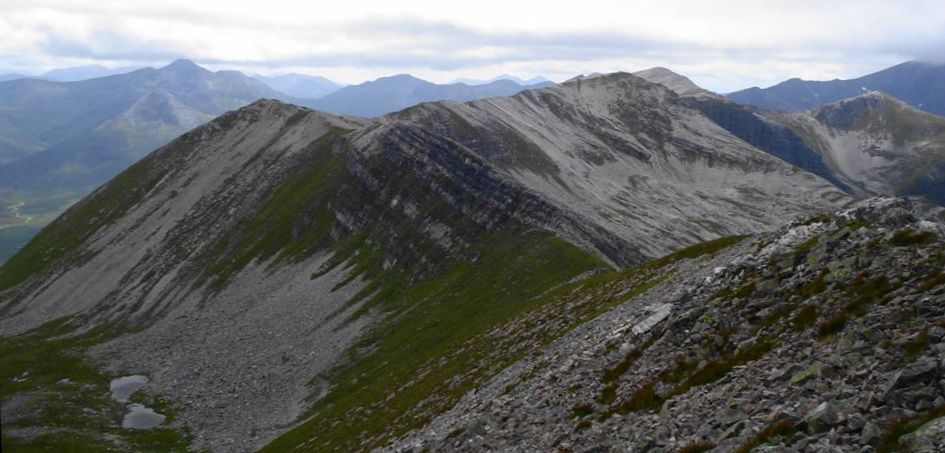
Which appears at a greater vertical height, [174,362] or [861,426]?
[861,426]

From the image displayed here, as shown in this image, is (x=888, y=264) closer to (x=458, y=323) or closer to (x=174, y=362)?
(x=458, y=323)

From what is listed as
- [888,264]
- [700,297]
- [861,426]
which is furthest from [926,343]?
[700,297]

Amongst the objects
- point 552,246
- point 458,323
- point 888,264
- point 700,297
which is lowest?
point 458,323

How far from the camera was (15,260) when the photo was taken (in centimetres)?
19588

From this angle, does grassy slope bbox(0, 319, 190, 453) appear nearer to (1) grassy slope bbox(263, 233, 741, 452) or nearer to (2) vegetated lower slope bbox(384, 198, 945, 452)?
(1) grassy slope bbox(263, 233, 741, 452)

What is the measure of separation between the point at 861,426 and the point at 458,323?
70331 mm

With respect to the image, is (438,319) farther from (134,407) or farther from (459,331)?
(134,407)

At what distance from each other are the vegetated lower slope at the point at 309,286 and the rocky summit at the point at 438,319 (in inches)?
21.9

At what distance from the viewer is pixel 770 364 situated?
26953 mm

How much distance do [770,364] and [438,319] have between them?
2720 inches

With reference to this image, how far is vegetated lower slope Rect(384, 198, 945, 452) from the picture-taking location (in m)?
21.4

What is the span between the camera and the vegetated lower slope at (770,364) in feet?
70.1

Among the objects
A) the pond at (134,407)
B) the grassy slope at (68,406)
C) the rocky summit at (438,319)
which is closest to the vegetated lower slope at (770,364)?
the rocky summit at (438,319)

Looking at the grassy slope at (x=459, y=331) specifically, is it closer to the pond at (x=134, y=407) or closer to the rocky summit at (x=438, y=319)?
the rocky summit at (x=438, y=319)
